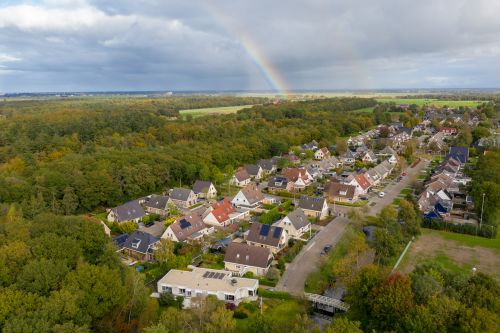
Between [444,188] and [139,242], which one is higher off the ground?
[444,188]

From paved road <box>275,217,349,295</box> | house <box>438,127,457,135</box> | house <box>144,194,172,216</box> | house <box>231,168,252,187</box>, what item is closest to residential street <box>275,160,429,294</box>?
paved road <box>275,217,349,295</box>

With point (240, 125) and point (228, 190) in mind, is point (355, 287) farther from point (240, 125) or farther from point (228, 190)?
point (240, 125)

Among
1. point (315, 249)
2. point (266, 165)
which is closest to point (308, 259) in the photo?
point (315, 249)

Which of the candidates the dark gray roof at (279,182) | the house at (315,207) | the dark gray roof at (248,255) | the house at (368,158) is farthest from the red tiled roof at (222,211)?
the house at (368,158)

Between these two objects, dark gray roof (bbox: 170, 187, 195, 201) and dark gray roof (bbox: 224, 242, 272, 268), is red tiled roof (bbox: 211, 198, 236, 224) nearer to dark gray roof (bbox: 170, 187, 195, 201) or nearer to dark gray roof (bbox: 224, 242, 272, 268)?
dark gray roof (bbox: 170, 187, 195, 201)

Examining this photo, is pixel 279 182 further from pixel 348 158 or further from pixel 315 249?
pixel 348 158
